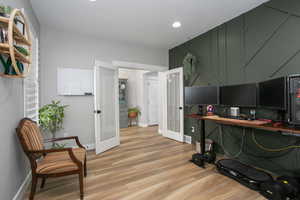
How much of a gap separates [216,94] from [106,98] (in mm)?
2510

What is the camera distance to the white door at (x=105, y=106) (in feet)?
10.2

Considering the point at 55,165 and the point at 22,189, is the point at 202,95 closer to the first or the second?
the point at 55,165

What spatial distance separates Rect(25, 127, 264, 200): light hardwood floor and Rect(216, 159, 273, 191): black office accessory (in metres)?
0.08

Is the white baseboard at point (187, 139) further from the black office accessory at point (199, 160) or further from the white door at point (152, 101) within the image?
the white door at point (152, 101)

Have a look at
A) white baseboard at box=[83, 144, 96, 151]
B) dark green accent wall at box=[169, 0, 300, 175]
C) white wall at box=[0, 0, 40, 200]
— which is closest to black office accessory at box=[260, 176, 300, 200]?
dark green accent wall at box=[169, 0, 300, 175]

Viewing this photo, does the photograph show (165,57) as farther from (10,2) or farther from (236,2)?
(10,2)

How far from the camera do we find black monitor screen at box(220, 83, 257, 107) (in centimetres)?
228

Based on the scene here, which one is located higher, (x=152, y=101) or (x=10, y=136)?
(x=152, y=101)

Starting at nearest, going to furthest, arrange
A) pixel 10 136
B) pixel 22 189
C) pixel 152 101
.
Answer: pixel 10 136
pixel 22 189
pixel 152 101

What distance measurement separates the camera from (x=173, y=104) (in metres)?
4.21

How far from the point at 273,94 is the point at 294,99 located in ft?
0.88

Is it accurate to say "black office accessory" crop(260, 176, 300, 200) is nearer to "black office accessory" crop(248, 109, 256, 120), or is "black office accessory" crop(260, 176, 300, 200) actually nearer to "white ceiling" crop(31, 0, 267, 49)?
"black office accessory" crop(248, 109, 256, 120)

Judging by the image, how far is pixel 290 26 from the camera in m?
2.03

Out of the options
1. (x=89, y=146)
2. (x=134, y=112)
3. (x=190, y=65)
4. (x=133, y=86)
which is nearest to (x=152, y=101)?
(x=134, y=112)
